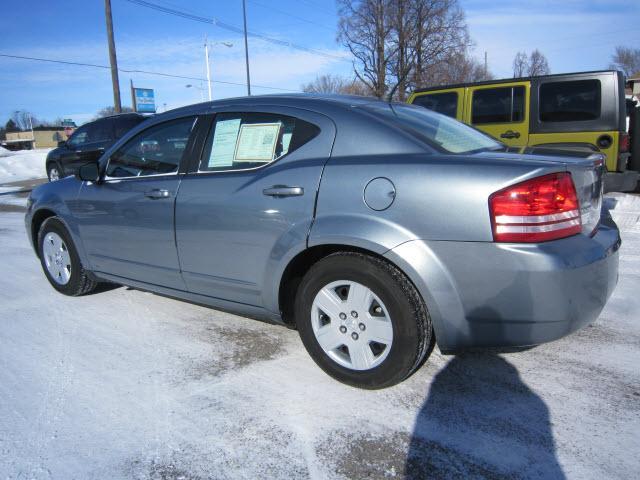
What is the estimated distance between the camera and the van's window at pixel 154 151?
333 centimetres

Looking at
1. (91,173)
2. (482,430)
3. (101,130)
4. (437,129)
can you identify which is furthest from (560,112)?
(101,130)

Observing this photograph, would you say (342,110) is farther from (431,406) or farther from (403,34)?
(403,34)

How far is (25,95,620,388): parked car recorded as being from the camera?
7.16 feet

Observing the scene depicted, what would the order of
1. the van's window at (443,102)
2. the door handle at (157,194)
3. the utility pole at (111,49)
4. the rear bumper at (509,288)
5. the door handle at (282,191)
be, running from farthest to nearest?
the utility pole at (111,49) → the van's window at (443,102) → the door handle at (157,194) → the door handle at (282,191) → the rear bumper at (509,288)

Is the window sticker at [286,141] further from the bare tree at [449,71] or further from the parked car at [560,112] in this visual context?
the bare tree at [449,71]

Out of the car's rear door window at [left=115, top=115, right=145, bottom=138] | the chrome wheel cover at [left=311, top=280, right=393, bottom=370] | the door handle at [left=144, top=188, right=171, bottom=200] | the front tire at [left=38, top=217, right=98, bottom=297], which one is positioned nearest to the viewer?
the chrome wheel cover at [left=311, top=280, right=393, bottom=370]

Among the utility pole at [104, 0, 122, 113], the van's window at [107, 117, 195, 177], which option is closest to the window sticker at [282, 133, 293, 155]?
the van's window at [107, 117, 195, 177]

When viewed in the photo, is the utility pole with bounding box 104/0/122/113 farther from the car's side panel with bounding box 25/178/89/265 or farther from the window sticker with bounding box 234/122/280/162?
the window sticker with bounding box 234/122/280/162

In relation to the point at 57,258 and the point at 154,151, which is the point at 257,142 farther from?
the point at 57,258

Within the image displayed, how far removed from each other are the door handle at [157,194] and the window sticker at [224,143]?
37 cm

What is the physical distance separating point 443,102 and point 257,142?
5.35m

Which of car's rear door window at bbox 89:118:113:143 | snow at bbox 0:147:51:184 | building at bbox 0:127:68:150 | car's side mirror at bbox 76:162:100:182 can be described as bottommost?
snow at bbox 0:147:51:184

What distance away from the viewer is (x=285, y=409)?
2.49 meters

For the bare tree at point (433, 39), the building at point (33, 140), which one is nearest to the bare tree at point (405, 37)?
the bare tree at point (433, 39)
